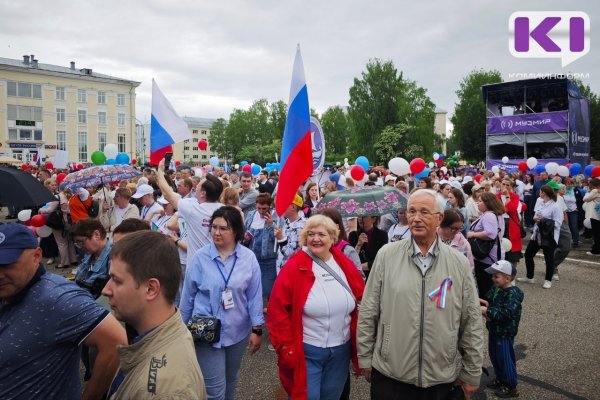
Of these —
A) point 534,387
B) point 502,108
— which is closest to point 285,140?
point 534,387

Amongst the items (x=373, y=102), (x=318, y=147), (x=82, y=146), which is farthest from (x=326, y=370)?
(x=82, y=146)

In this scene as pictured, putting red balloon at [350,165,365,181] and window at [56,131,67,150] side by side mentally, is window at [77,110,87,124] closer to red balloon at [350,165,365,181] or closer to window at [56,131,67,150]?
window at [56,131,67,150]

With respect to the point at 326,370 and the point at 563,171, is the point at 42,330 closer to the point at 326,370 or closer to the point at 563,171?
the point at 326,370

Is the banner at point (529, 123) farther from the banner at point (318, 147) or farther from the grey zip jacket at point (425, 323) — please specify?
the grey zip jacket at point (425, 323)

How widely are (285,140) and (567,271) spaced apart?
7.56m

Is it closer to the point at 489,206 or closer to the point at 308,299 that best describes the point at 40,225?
the point at 308,299

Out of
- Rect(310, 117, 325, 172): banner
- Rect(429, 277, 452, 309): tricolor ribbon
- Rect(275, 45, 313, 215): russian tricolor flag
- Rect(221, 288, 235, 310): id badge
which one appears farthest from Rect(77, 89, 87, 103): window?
Rect(429, 277, 452, 309): tricolor ribbon

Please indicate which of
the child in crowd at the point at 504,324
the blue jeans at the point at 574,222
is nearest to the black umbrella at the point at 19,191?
the child in crowd at the point at 504,324

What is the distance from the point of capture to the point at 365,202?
4590 millimetres

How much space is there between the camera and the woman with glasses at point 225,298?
9.90 feet

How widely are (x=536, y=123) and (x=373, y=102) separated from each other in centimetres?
2791

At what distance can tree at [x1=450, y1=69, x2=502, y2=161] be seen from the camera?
4619 cm

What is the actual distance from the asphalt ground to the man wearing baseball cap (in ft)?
7.48

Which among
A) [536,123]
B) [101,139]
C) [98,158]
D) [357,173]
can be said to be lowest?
[357,173]
